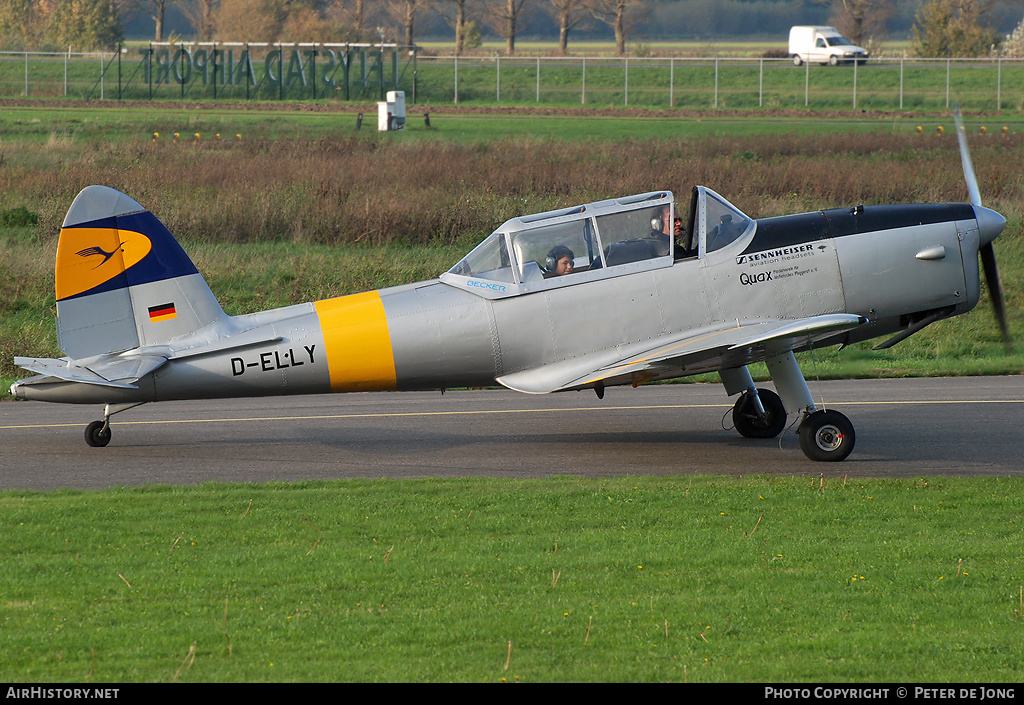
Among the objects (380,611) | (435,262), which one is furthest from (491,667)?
(435,262)

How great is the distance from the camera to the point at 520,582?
7.18m

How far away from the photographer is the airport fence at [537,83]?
54438 millimetres

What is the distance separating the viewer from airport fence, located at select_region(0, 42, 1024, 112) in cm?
5444

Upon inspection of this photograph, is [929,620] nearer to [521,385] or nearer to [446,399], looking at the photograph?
[521,385]

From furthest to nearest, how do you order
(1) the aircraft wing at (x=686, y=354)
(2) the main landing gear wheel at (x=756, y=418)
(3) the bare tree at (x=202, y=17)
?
1. (3) the bare tree at (x=202, y=17)
2. (2) the main landing gear wheel at (x=756, y=418)
3. (1) the aircraft wing at (x=686, y=354)

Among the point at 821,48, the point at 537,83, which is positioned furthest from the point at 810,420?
the point at 821,48

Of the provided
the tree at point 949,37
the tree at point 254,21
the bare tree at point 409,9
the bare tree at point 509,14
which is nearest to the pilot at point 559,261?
the tree at point 949,37

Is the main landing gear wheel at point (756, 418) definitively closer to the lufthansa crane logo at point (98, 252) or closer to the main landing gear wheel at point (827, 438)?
the main landing gear wheel at point (827, 438)

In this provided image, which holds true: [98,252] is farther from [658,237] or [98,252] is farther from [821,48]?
[821,48]

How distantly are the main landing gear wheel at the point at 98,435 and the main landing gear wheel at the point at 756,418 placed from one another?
23.0ft

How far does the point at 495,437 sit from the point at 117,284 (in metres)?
4.44

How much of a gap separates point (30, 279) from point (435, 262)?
7.53 m

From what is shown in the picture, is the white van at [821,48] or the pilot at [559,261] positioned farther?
the white van at [821,48]

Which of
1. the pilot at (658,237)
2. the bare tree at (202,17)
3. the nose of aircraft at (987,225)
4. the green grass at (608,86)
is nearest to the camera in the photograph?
the pilot at (658,237)
